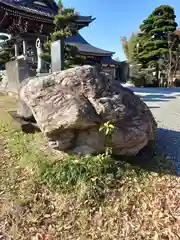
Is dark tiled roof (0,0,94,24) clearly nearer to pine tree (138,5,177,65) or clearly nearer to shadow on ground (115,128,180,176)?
shadow on ground (115,128,180,176)

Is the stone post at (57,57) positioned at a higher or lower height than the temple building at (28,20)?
lower

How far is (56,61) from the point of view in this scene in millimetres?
4191

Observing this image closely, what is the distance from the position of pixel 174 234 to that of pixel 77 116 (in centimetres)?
119

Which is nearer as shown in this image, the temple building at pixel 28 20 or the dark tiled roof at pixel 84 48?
the temple building at pixel 28 20

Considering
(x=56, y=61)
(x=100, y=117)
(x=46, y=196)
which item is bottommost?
(x=46, y=196)

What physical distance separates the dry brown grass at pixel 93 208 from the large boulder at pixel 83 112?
0.91 ft

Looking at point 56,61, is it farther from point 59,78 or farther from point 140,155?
point 140,155

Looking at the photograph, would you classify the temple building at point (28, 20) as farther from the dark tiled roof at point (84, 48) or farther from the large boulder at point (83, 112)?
the large boulder at point (83, 112)

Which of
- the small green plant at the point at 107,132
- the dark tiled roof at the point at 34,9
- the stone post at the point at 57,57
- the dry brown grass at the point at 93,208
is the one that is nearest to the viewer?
the dry brown grass at the point at 93,208

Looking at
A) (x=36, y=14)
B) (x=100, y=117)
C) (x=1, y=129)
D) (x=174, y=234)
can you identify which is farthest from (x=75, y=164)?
(x=36, y=14)

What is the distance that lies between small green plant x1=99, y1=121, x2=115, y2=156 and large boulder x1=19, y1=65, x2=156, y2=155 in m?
0.03

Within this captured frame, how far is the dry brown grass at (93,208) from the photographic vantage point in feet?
5.14

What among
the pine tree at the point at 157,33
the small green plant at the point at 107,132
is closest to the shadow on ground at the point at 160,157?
the small green plant at the point at 107,132

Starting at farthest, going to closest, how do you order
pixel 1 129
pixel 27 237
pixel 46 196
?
pixel 1 129
pixel 46 196
pixel 27 237
